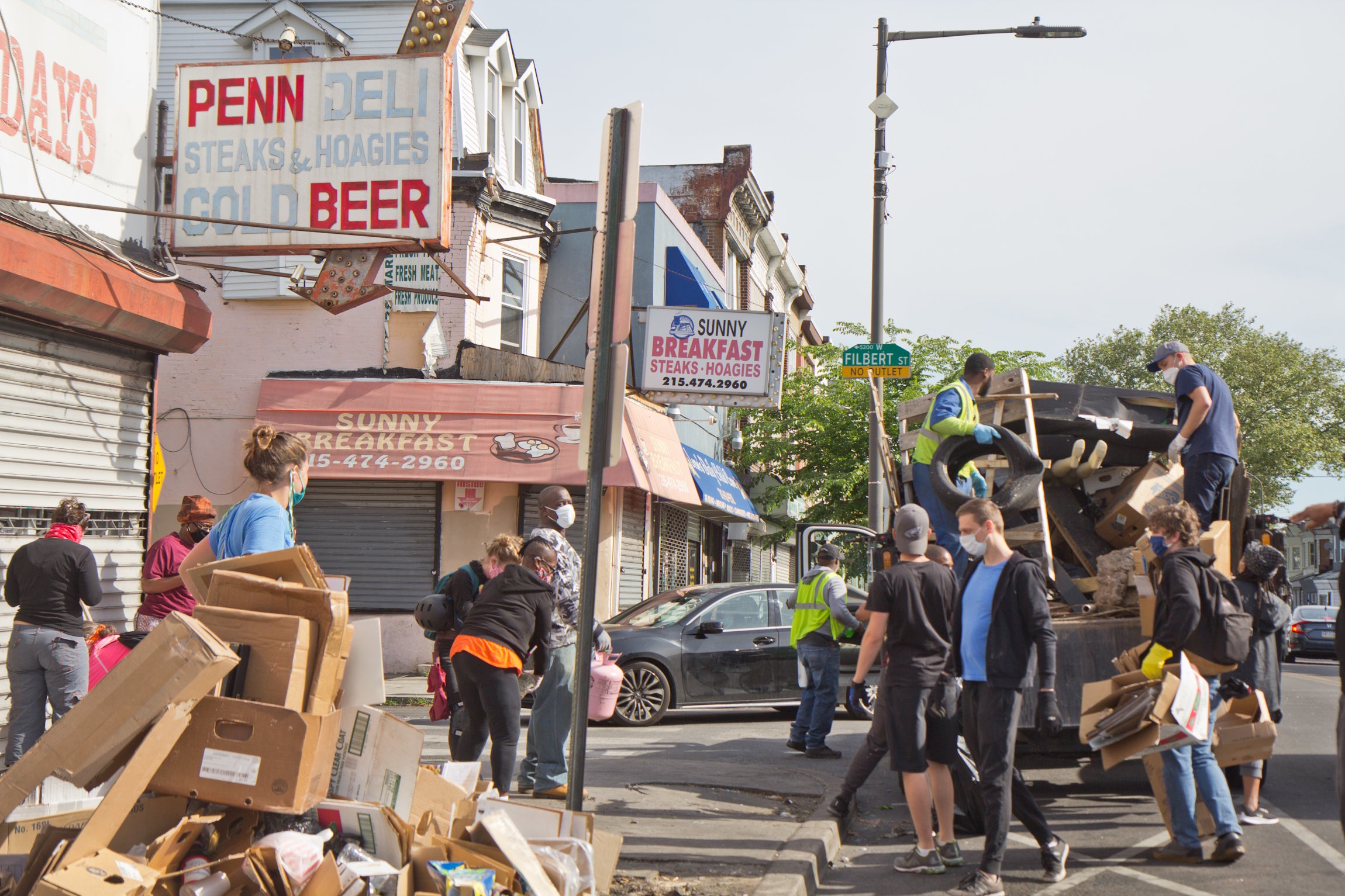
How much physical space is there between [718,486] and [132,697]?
59.5 ft

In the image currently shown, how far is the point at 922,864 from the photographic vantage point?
5.88 metres

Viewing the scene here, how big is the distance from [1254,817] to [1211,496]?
6.45 feet

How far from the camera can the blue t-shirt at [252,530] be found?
4.45 metres

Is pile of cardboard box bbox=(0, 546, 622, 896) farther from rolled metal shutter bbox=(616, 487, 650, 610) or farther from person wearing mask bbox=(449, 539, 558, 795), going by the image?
rolled metal shutter bbox=(616, 487, 650, 610)

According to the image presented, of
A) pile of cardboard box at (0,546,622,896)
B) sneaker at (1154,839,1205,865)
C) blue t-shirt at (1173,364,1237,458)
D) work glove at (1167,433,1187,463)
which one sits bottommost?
sneaker at (1154,839,1205,865)

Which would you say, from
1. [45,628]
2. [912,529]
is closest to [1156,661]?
[912,529]

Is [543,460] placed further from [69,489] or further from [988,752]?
[988,752]

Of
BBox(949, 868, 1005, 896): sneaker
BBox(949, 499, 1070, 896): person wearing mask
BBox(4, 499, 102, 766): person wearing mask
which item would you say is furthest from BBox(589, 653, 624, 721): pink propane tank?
BBox(4, 499, 102, 766): person wearing mask

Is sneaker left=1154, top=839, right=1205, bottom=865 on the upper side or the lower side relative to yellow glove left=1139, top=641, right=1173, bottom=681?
lower

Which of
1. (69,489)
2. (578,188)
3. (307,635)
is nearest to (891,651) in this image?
(307,635)

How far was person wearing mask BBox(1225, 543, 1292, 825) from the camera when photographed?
7121 millimetres

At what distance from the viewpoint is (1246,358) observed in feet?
183

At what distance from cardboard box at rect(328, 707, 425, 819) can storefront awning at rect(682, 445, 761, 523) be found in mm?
15532

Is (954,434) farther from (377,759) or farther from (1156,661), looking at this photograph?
(377,759)
